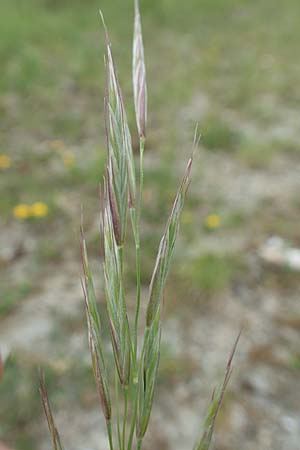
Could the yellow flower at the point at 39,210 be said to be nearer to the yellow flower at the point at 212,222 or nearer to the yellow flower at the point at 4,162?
the yellow flower at the point at 4,162

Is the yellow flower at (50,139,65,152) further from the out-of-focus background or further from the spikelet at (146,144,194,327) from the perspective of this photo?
the spikelet at (146,144,194,327)

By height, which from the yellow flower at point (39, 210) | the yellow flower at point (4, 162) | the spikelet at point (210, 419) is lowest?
the yellow flower at point (39, 210)

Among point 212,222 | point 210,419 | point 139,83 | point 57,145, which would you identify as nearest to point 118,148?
point 139,83

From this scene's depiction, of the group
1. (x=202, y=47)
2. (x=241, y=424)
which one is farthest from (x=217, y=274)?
(x=202, y=47)

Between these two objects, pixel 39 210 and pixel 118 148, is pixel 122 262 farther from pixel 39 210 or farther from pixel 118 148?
pixel 39 210

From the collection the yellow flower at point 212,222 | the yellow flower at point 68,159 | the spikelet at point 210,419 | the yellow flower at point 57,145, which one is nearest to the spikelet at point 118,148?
the spikelet at point 210,419
